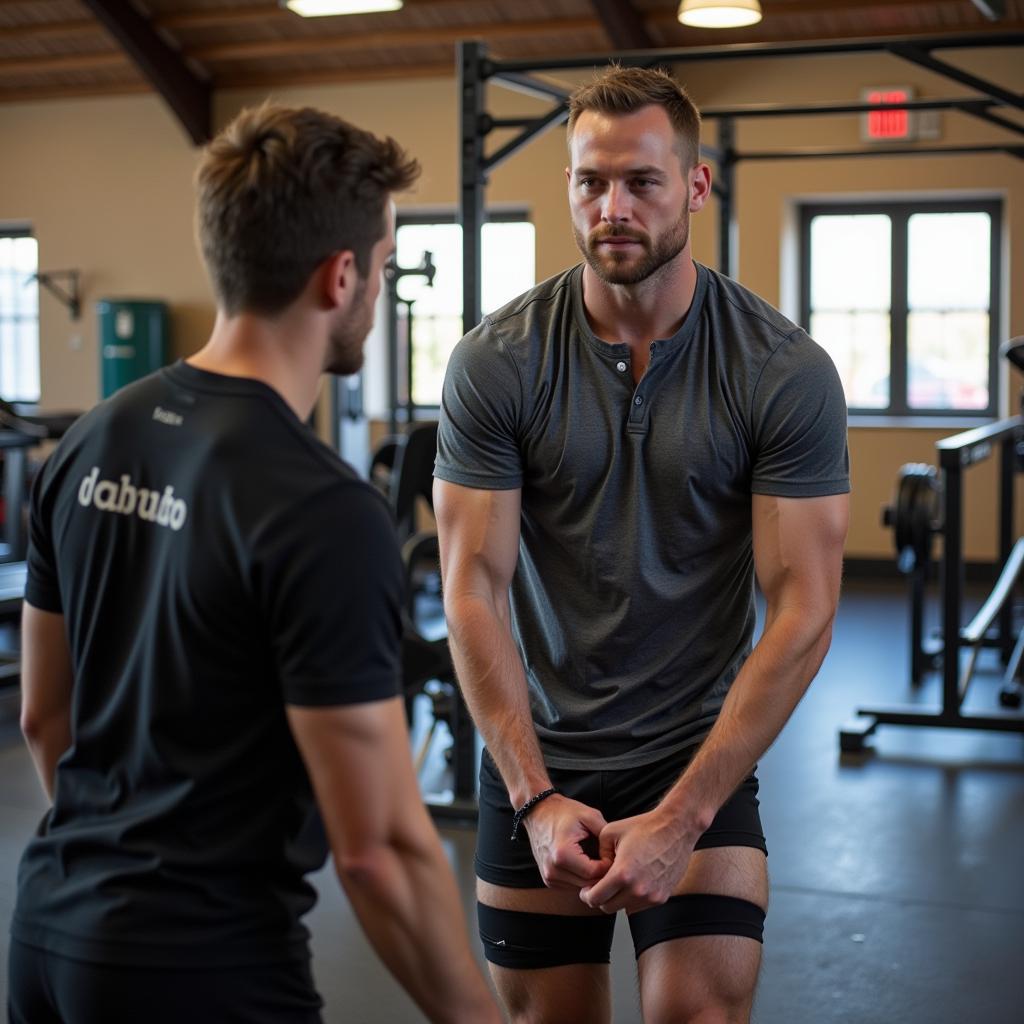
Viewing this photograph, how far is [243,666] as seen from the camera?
117 centimetres

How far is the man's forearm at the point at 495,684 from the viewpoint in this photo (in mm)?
1862

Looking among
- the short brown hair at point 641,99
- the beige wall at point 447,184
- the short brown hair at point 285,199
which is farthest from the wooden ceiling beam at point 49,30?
the short brown hair at point 285,199

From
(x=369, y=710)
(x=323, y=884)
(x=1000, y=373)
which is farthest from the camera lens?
(x=1000, y=373)

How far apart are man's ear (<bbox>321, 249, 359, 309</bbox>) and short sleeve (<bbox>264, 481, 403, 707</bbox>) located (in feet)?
0.57

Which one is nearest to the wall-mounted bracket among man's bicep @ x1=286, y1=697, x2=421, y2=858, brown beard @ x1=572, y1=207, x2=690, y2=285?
brown beard @ x1=572, y1=207, x2=690, y2=285

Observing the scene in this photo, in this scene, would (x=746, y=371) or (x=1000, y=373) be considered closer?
(x=746, y=371)

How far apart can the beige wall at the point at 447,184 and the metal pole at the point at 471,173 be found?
134 inches

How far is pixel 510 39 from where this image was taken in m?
8.66

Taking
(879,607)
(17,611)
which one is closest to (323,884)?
(17,611)

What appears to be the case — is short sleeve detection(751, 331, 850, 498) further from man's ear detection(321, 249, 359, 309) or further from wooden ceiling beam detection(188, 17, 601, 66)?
wooden ceiling beam detection(188, 17, 601, 66)

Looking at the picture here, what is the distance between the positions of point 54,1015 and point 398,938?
0.31 metres

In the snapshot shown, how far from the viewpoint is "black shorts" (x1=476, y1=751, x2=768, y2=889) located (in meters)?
1.84

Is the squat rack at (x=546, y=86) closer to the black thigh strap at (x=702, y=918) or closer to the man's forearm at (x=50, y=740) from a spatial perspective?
the black thigh strap at (x=702, y=918)

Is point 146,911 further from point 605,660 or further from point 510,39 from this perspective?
point 510,39
